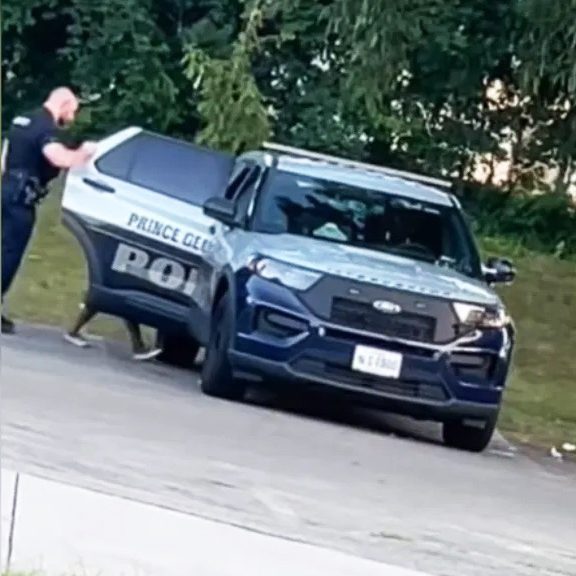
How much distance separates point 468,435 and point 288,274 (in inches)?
71.5

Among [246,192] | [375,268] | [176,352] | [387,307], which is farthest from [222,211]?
[176,352]

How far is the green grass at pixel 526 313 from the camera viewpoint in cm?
1505

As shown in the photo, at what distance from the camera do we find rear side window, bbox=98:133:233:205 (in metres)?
14.2

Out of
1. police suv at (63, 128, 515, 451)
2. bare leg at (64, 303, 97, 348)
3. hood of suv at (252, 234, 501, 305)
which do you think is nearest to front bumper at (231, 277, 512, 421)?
police suv at (63, 128, 515, 451)

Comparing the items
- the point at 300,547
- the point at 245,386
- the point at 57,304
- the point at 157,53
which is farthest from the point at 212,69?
the point at 300,547

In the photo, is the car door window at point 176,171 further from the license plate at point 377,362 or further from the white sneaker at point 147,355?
the license plate at point 377,362

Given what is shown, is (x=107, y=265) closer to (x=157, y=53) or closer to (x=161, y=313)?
(x=161, y=313)

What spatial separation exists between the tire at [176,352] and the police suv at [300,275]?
0.02 metres

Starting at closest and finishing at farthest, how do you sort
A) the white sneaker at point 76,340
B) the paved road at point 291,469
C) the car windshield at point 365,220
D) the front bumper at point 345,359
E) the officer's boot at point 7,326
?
the paved road at point 291,469
the front bumper at point 345,359
the car windshield at point 365,220
the officer's boot at point 7,326
the white sneaker at point 76,340

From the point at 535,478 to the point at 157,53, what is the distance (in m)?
16.2

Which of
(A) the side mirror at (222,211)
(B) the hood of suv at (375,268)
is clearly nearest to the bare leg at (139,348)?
(A) the side mirror at (222,211)

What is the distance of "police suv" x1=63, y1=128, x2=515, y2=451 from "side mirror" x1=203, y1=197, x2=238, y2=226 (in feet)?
0.05

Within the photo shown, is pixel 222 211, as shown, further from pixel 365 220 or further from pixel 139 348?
pixel 139 348

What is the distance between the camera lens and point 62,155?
13.5 meters
